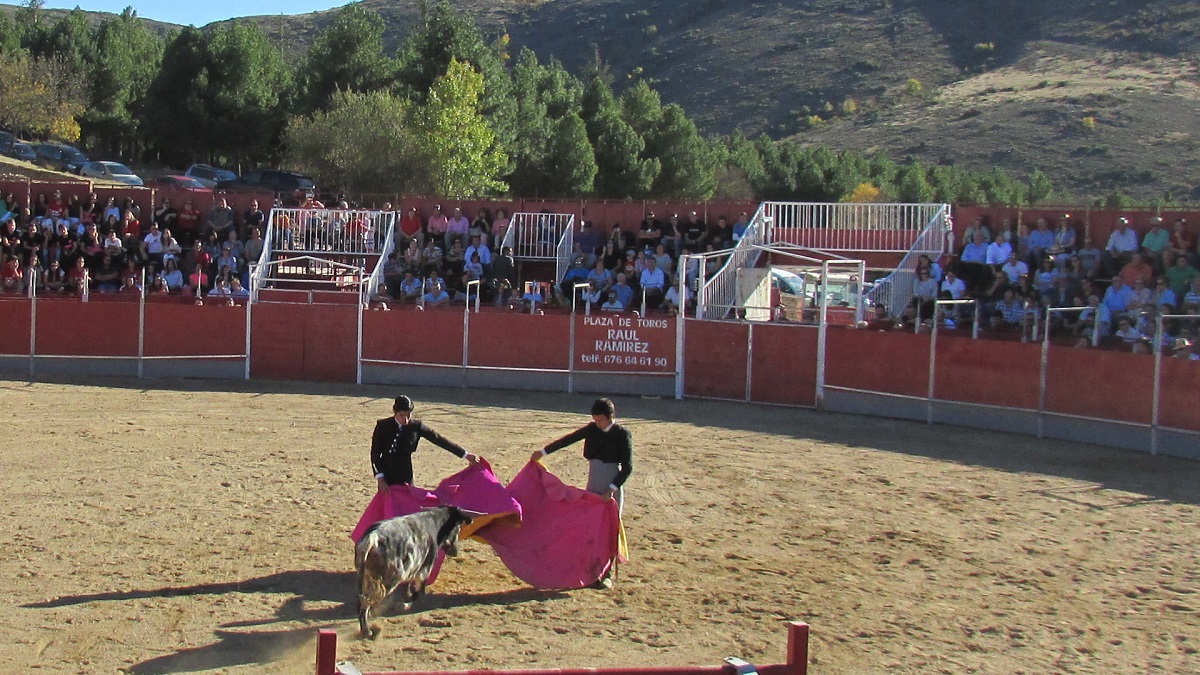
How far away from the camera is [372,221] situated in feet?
94.0

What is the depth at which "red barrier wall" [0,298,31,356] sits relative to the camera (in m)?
23.5

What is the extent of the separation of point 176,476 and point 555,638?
6.86 meters

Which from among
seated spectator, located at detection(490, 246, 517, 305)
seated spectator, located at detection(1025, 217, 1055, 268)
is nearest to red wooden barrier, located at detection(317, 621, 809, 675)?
seated spectator, located at detection(1025, 217, 1055, 268)

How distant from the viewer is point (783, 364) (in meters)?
21.8

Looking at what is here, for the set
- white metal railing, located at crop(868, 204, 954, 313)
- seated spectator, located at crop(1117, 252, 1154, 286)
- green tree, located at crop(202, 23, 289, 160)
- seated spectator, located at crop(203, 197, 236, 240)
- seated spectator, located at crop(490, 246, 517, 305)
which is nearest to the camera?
seated spectator, located at crop(1117, 252, 1154, 286)

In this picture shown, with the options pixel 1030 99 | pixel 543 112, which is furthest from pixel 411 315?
pixel 1030 99

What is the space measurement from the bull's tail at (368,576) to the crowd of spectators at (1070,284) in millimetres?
13011

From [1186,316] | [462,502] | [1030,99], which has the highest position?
[1030,99]

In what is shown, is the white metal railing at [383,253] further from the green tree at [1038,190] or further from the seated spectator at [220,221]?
the green tree at [1038,190]

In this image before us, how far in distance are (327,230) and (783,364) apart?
11767 mm

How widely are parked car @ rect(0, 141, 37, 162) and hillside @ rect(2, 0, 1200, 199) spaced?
49.7 meters

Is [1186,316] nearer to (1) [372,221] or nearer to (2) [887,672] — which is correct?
(2) [887,672]

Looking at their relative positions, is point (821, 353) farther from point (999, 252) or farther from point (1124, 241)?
point (1124, 241)

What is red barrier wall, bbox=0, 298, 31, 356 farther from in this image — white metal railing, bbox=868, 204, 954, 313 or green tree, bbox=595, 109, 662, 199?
green tree, bbox=595, 109, 662, 199
